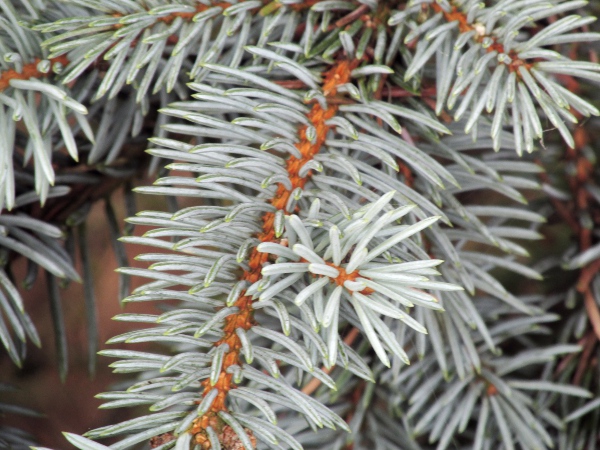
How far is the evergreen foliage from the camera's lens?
35cm

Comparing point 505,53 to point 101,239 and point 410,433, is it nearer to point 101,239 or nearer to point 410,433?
point 410,433

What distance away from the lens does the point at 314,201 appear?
0.35m

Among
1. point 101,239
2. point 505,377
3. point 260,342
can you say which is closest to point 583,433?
point 505,377

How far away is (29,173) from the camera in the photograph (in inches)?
20.3

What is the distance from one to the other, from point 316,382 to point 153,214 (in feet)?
0.85

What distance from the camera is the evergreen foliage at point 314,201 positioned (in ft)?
1.15

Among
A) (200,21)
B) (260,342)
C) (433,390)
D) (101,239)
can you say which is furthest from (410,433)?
(101,239)

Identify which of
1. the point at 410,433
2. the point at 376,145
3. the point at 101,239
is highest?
the point at 376,145

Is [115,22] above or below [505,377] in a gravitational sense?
above

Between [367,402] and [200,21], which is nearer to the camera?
[200,21]

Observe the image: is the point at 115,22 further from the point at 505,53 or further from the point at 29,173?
the point at 505,53

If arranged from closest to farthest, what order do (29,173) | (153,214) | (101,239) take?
(153,214), (29,173), (101,239)

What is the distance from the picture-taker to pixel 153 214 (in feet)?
1.24

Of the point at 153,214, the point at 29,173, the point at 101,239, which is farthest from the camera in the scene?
the point at 101,239
